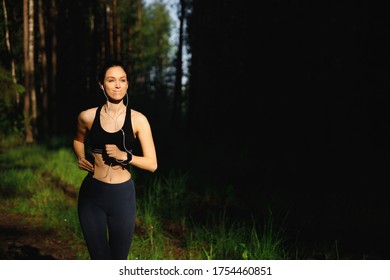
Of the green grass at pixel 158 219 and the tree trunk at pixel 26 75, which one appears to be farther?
the tree trunk at pixel 26 75

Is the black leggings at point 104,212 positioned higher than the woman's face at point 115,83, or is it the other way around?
the woman's face at point 115,83

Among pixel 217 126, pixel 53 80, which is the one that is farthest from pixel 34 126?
pixel 217 126

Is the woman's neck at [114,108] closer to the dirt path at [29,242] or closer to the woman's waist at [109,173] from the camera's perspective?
the woman's waist at [109,173]

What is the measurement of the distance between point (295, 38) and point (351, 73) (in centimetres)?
238

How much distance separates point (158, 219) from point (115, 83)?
11.8 feet

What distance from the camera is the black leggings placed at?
92.8 inches

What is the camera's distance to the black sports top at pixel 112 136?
237 cm

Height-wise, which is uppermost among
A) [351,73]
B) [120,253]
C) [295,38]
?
[295,38]

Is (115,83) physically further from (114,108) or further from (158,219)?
(158,219)

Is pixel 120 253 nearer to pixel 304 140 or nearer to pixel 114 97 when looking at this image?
pixel 114 97

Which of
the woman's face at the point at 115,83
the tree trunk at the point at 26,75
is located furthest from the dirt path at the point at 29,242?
the tree trunk at the point at 26,75

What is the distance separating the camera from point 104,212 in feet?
7.87

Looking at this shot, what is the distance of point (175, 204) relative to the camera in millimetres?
5906

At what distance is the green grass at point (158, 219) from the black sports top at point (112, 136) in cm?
166
